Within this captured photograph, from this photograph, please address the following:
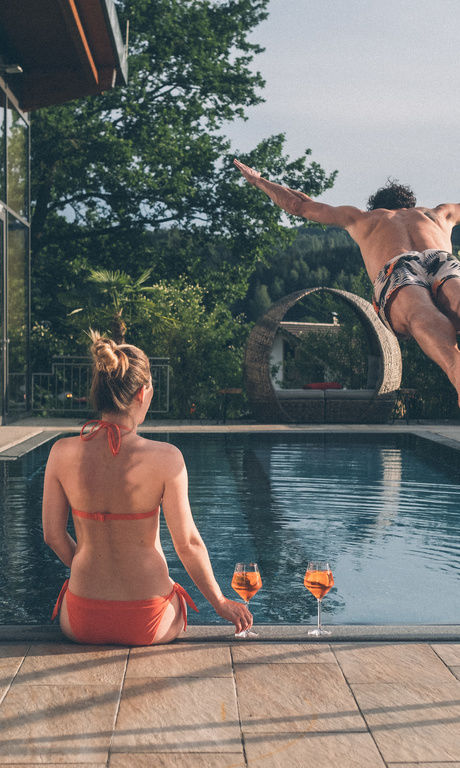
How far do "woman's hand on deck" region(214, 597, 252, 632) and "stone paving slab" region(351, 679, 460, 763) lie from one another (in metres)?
0.47

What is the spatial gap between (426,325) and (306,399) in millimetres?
9002

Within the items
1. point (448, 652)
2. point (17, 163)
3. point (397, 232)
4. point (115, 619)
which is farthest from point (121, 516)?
A: point (17, 163)

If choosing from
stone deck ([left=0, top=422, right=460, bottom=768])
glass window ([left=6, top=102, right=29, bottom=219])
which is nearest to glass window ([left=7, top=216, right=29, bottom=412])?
glass window ([left=6, top=102, right=29, bottom=219])

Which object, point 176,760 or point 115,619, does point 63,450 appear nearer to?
point 115,619

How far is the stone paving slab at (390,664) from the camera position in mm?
2562

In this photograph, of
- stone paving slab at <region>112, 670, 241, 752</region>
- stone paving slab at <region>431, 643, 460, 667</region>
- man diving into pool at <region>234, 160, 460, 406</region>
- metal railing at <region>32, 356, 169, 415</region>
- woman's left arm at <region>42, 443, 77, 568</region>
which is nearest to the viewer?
stone paving slab at <region>112, 670, 241, 752</region>

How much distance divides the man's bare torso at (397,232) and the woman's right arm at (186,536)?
193cm

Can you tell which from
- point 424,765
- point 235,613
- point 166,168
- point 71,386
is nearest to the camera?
point 424,765

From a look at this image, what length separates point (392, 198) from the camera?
4594 millimetres

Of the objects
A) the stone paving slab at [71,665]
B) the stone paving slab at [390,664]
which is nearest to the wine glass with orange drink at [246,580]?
the stone paving slab at [390,664]

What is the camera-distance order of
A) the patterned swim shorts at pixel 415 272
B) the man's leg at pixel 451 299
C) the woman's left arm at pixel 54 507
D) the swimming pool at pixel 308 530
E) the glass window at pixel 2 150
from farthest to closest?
the glass window at pixel 2 150 → the swimming pool at pixel 308 530 → the patterned swim shorts at pixel 415 272 → the man's leg at pixel 451 299 → the woman's left arm at pixel 54 507

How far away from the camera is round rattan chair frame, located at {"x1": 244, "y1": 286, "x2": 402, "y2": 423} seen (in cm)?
1236

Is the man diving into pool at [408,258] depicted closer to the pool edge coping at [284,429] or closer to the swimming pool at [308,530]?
the swimming pool at [308,530]

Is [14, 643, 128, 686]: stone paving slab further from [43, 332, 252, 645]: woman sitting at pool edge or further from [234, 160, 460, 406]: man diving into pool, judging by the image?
[234, 160, 460, 406]: man diving into pool
